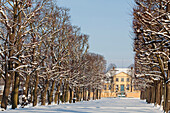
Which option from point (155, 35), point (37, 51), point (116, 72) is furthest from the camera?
point (116, 72)

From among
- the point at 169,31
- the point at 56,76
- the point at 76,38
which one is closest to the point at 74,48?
the point at 76,38

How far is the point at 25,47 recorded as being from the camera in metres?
22.5

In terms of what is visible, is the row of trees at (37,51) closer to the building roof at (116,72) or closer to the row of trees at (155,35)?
the row of trees at (155,35)

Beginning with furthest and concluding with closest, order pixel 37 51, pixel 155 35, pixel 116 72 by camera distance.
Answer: pixel 116 72 → pixel 37 51 → pixel 155 35

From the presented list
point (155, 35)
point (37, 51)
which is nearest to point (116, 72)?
point (37, 51)

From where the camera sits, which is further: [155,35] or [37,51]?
[37,51]

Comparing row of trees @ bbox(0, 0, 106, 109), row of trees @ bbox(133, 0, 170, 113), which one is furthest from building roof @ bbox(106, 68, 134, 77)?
row of trees @ bbox(133, 0, 170, 113)

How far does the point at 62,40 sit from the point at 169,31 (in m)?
23.5

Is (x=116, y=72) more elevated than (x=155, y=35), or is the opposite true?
(x=116, y=72)

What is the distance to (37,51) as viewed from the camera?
3089 centimetres

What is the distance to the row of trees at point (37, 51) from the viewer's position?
22.6 meters

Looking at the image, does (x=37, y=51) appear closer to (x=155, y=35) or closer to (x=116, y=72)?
(x=155, y=35)

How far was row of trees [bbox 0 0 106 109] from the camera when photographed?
74.0ft

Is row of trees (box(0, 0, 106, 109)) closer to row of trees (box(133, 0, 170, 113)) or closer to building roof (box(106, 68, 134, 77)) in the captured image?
row of trees (box(133, 0, 170, 113))
